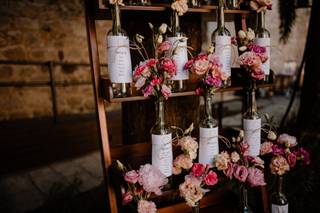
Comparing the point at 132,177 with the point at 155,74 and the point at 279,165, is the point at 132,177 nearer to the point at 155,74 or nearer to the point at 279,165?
the point at 155,74

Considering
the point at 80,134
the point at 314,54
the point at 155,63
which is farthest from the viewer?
the point at 80,134

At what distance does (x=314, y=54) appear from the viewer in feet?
8.50

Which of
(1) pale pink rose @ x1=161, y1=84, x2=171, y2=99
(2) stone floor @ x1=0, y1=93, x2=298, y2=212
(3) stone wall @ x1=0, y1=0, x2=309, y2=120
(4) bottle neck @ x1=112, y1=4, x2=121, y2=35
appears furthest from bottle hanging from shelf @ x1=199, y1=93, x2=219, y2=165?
(3) stone wall @ x1=0, y1=0, x2=309, y2=120

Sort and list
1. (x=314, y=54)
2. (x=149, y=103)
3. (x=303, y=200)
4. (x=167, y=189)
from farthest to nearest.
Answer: (x=314, y=54) < (x=303, y=200) < (x=149, y=103) < (x=167, y=189)

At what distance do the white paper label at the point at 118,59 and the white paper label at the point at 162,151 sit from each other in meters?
0.26

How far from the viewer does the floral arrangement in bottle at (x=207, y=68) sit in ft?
3.57

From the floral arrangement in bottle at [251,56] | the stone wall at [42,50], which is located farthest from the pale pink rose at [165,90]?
the stone wall at [42,50]

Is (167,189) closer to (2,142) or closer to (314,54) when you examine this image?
(314,54)

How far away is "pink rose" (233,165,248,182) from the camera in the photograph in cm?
116

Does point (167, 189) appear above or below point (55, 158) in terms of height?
above

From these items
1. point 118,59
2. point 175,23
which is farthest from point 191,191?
point 175,23

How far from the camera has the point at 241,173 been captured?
3.83 feet

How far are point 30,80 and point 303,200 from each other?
12.3 feet

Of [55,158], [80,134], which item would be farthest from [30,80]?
[55,158]
